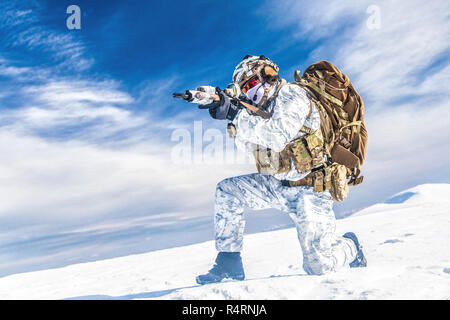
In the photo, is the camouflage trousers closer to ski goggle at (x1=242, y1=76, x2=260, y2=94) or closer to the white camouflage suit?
the white camouflage suit

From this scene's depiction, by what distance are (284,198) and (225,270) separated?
1.12 meters

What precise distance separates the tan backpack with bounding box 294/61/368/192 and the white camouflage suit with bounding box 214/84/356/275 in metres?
0.23

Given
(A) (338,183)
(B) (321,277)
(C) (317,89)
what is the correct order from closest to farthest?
(B) (321,277)
(A) (338,183)
(C) (317,89)

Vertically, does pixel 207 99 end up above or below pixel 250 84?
below

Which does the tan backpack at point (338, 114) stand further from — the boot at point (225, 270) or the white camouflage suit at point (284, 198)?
the boot at point (225, 270)

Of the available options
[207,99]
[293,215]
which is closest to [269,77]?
[207,99]

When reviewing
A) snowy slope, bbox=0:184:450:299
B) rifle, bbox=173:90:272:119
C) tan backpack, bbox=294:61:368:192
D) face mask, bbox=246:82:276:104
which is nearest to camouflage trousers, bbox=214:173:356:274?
snowy slope, bbox=0:184:450:299

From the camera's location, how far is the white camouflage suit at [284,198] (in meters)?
3.61

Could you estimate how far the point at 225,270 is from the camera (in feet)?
12.3

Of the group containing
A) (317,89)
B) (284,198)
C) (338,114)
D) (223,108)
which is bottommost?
(284,198)

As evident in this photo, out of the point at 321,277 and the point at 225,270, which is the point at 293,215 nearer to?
the point at 321,277
